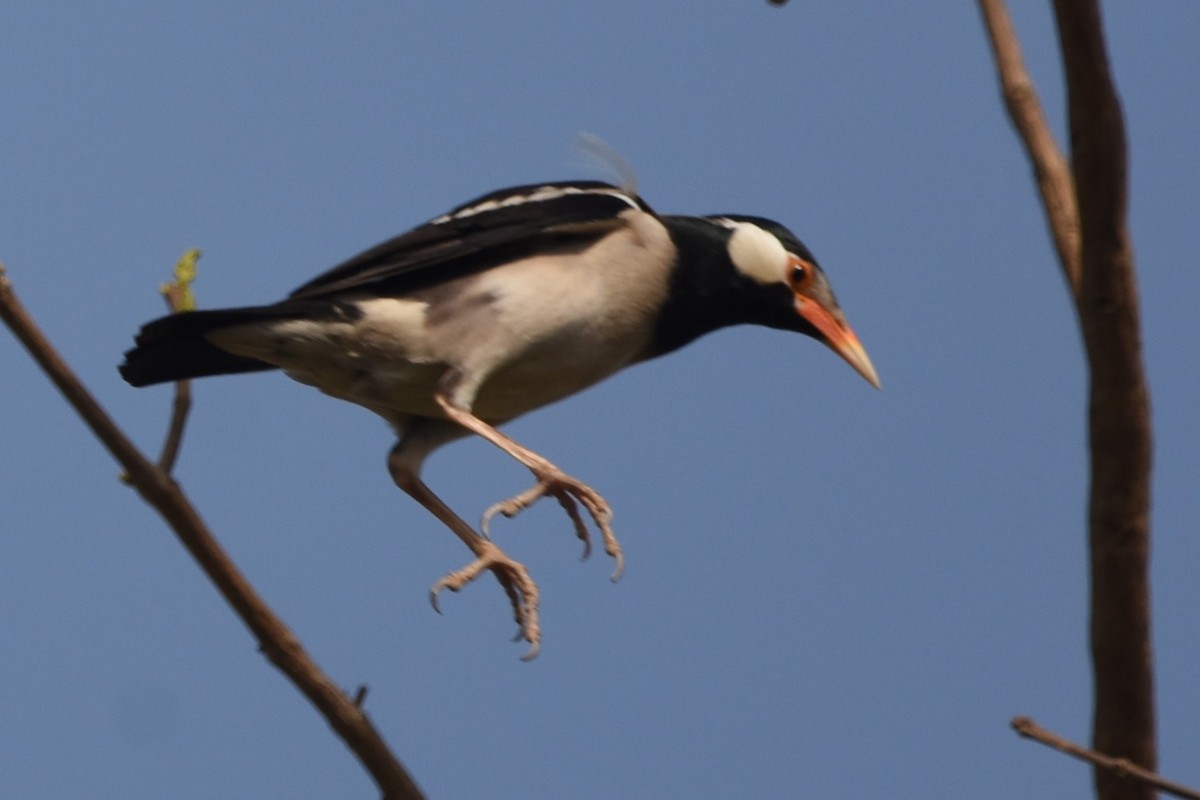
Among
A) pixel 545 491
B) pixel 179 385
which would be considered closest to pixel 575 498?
pixel 545 491

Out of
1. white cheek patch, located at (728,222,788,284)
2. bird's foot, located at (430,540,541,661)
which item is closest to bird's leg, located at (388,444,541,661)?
bird's foot, located at (430,540,541,661)

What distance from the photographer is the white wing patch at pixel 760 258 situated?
225 inches

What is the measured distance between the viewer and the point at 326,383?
5379 millimetres

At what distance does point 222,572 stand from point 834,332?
2.86 meters

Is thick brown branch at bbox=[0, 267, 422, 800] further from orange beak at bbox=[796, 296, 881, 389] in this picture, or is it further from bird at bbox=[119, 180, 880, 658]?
orange beak at bbox=[796, 296, 881, 389]

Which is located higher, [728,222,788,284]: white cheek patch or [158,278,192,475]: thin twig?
[158,278,192,475]: thin twig

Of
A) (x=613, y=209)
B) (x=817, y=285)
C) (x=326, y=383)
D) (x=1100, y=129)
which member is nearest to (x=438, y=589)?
(x=326, y=383)

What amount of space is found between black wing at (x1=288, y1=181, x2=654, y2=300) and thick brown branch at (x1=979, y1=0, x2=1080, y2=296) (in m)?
1.42

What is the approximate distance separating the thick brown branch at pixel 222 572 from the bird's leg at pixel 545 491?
3.95 ft

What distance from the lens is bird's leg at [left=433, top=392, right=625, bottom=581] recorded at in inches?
191

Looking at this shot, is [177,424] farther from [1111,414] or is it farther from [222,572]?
[1111,414]

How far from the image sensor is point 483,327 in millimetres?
5168

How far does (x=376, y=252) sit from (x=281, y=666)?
1.97m

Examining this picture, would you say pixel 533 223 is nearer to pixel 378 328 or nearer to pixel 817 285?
pixel 378 328
